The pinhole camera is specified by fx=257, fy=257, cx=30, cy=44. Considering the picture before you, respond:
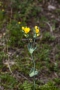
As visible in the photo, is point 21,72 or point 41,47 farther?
point 41,47

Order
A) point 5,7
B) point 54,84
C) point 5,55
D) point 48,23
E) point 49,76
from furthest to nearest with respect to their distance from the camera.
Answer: point 5,7
point 48,23
point 5,55
point 49,76
point 54,84

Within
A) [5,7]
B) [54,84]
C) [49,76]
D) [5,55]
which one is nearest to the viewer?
[54,84]

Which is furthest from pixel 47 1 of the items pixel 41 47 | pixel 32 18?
pixel 41 47

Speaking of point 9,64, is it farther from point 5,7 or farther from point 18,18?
point 5,7

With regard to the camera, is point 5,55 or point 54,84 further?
point 5,55

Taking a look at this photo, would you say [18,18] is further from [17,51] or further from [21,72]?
[21,72]

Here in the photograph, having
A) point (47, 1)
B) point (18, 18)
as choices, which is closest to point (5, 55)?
point (18, 18)

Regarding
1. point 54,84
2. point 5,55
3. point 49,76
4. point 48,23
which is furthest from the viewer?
point 48,23

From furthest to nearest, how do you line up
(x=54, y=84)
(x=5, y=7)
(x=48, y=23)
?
1. (x=5, y=7)
2. (x=48, y=23)
3. (x=54, y=84)
